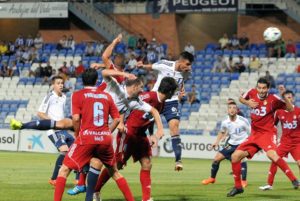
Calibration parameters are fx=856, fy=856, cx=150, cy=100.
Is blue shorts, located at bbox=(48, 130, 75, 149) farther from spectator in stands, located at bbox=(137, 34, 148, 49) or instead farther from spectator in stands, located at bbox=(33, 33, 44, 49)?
spectator in stands, located at bbox=(33, 33, 44, 49)

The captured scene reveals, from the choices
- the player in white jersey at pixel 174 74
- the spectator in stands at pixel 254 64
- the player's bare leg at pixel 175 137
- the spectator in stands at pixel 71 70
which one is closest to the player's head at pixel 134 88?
the player's bare leg at pixel 175 137

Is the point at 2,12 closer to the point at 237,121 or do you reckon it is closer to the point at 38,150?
the point at 38,150

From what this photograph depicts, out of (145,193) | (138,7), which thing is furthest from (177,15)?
(145,193)

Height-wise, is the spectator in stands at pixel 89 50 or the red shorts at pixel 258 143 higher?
the spectator in stands at pixel 89 50

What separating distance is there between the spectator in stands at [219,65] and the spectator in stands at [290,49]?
300 cm

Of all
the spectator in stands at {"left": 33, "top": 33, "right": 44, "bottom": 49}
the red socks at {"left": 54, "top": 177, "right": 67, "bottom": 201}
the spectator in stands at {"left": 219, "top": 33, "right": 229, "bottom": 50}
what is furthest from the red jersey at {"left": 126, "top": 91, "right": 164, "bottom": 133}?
the spectator in stands at {"left": 33, "top": 33, "right": 44, "bottom": 49}

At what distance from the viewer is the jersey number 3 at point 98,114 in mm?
13133

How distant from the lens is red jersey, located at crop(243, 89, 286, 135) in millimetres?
17438

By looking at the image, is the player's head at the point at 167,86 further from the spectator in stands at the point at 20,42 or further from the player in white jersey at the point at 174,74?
the spectator in stands at the point at 20,42

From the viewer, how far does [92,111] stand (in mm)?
13125

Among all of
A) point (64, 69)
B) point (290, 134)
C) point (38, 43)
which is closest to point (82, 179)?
point (290, 134)

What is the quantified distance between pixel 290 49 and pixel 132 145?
87.0ft

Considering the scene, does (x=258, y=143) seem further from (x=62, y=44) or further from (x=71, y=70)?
(x=62, y=44)

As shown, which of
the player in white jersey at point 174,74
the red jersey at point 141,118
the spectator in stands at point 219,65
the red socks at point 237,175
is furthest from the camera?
the spectator in stands at point 219,65
